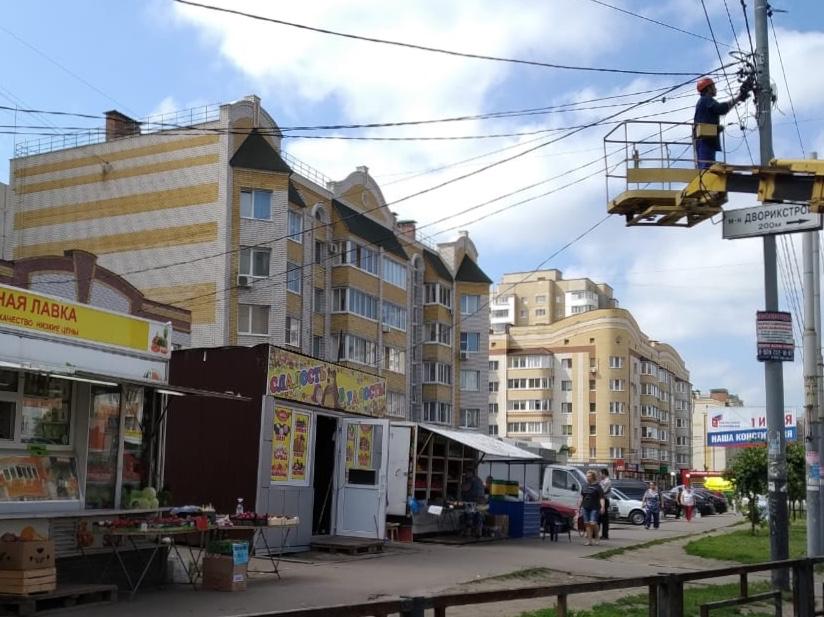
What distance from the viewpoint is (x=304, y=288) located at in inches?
1841

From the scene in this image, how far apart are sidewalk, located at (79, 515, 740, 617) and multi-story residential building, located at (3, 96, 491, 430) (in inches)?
902

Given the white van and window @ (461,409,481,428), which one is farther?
window @ (461,409,481,428)

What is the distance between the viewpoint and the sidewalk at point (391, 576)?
1176cm

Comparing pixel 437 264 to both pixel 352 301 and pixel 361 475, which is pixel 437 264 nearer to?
pixel 352 301

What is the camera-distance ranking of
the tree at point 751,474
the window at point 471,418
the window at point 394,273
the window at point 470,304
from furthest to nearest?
1. the window at point 470,304
2. the window at point 471,418
3. the window at point 394,273
4. the tree at point 751,474

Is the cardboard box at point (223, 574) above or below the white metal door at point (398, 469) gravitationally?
below

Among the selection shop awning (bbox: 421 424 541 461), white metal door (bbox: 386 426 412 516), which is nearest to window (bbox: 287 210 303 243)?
shop awning (bbox: 421 424 541 461)

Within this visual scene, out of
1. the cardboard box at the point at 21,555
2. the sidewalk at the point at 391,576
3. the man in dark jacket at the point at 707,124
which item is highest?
the man in dark jacket at the point at 707,124

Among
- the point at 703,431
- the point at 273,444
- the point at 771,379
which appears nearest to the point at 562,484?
the point at 273,444

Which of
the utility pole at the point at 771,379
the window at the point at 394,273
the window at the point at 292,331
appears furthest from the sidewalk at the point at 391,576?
the window at the point at 394,273

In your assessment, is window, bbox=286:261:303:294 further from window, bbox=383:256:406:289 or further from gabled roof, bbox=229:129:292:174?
window, bbox=383:256:406:289

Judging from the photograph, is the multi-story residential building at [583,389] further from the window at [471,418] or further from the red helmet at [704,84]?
the red helmet at [704,84]

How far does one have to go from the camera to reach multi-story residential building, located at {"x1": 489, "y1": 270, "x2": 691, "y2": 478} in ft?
339

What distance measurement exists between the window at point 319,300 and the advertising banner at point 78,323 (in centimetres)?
3380
